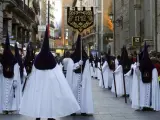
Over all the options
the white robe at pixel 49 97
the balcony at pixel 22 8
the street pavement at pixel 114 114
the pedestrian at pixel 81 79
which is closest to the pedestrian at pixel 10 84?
the street pavement at pixel 114 114

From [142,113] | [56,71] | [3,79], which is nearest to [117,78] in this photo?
[142,113]

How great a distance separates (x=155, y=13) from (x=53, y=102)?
17.7 m

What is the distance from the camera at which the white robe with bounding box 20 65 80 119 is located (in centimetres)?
835

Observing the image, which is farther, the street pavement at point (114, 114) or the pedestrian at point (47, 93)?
the street pavement at point (114, 114)

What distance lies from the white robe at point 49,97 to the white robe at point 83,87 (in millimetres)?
2715

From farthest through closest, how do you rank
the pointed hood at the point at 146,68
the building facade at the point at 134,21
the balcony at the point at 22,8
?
the balcony at the point at 22,8, the building facade at the point at 134,21, the pointed hood at the point at 146,68

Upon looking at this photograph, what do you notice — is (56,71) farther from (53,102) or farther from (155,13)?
(155,13)

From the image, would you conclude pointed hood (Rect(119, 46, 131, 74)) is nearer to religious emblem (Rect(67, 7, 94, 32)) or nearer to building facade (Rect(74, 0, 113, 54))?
religious emblem (Rect(67, 7, 94, 32))

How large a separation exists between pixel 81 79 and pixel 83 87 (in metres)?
0.26

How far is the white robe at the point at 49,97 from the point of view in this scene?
8.35 metres

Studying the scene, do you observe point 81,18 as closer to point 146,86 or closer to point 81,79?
point 81,79

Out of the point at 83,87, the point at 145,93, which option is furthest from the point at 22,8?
the point at 83,87

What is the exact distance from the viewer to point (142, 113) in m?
11.6

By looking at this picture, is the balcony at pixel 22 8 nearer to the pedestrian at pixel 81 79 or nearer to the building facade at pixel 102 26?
the building facade at pixel 102 26
